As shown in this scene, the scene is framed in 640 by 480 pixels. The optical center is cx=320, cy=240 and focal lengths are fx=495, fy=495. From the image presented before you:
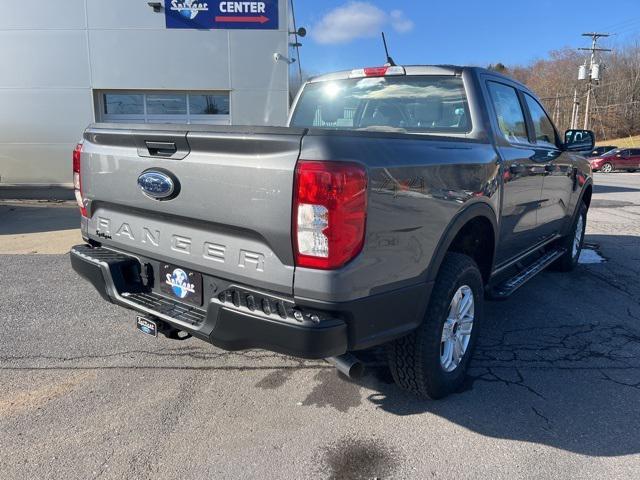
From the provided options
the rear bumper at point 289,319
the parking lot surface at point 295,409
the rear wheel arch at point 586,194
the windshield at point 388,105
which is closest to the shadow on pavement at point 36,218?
the parking lot surface at point 295,409

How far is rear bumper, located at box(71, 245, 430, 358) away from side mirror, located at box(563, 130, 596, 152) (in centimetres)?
341

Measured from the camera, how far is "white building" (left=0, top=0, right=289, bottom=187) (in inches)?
459

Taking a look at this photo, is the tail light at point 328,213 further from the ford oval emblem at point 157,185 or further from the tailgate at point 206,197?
the ford oval emblem at point 157,185

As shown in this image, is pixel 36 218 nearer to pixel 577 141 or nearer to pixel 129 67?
pixel 129 67

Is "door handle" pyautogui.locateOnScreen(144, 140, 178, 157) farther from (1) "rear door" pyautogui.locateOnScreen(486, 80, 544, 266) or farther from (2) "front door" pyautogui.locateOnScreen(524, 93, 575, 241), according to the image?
(2) "front door" pyautogui.locateOnScreen(524, 93, 575, 241)

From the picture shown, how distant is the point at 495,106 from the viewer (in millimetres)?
3652

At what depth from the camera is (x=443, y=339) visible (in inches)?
116

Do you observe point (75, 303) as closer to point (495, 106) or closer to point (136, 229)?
point (136, 229)

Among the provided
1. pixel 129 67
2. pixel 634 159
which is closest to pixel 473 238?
pixel 129 67

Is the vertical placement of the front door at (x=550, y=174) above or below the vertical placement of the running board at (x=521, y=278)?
above

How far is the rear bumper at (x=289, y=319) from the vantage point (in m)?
2.14

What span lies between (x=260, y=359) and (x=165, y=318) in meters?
1.13

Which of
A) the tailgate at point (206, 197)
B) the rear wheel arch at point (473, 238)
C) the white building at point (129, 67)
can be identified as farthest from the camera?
the white building at point (129, 67)

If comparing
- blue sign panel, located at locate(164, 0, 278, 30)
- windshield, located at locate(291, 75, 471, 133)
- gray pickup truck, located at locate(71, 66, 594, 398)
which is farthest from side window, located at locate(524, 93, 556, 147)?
blue sign panel, located at locate(164, 0, 278, 30)
